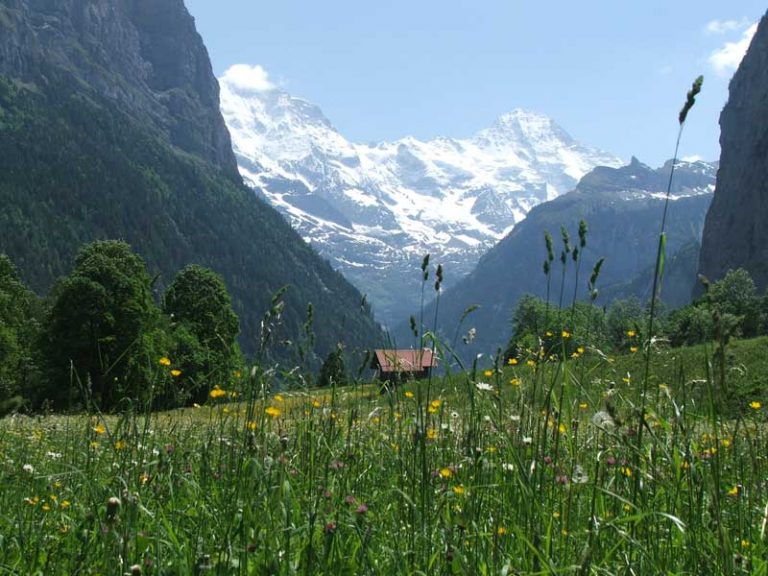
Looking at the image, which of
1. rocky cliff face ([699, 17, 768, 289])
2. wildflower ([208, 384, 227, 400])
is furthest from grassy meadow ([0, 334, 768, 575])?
rocky cliff face ([699, 17, 768, 289])

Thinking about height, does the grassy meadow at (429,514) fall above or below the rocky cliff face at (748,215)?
below

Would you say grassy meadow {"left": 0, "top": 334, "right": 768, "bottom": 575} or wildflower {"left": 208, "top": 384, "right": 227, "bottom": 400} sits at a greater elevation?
wildflower {"left": 208, "top": 384, "right": 227, "bottom": 400}

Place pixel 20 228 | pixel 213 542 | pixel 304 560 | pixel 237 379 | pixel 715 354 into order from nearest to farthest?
pixel 715 354
pixel 304 560
pixel 213 542
pixel 237 379
pixel 20 228

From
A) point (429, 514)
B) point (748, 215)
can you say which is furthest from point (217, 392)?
point (748, 215)

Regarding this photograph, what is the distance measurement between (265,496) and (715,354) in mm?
2104

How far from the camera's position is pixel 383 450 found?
6.53m

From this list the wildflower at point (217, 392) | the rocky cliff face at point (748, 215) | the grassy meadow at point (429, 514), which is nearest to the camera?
Answer: the grassy meadow at point (429, 514)

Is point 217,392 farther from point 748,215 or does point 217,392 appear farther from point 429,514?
point 748,215

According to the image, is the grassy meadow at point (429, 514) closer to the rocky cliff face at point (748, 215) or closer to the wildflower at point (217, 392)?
the wildflower at point (217, 392)

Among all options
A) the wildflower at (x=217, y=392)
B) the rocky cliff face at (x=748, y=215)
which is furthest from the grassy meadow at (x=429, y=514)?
the rocky cliff face at (x=748, y=215)

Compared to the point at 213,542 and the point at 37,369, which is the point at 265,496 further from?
the point at 37,369

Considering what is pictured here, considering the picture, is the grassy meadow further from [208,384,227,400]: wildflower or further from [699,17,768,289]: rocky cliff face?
[699,17,768,289]: rocky cliff face

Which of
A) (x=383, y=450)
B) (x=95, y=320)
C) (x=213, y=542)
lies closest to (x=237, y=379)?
(x=213, y=542)

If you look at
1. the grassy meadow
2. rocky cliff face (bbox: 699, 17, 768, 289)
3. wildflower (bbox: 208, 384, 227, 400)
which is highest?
rocky cliff face (bbox: 699, 17, 768, 289)
